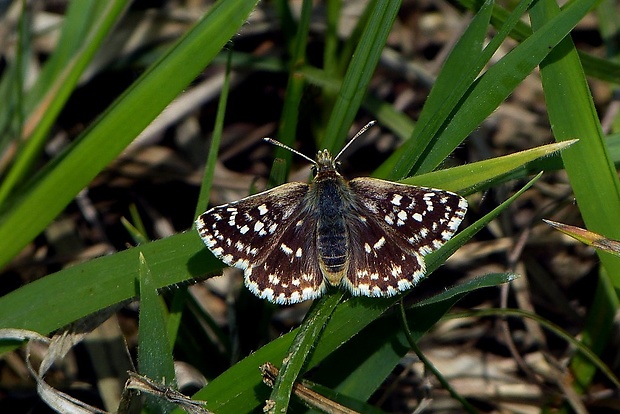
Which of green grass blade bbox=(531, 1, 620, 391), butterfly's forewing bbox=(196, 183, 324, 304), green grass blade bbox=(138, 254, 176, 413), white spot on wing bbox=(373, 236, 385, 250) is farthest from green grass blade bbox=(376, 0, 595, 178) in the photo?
green grass blade bbox=(138, 254, 176, 413)

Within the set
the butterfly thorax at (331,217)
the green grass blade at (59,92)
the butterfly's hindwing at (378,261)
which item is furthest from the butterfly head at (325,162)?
the green grass blade at (59,92)

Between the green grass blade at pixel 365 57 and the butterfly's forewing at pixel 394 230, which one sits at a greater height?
the green grass blade at pixel 365 57

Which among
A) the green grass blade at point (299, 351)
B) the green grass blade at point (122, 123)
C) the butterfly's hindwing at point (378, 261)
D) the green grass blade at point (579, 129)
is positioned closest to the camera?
the green grass blade at point (299, 351)

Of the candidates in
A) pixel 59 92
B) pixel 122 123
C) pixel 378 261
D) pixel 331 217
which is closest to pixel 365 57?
pixel 331 217

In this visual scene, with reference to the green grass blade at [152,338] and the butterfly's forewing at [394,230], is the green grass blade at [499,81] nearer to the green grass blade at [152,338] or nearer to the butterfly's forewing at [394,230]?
the butterfly's forewing at [394,230]

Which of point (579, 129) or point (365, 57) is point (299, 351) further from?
point (579, 129)

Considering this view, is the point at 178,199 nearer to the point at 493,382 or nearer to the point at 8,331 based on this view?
the point at 8,331
